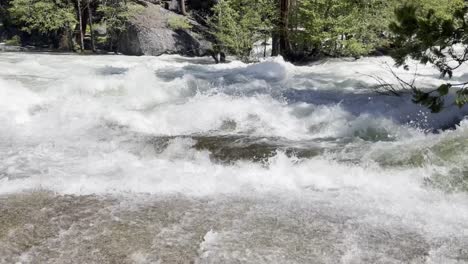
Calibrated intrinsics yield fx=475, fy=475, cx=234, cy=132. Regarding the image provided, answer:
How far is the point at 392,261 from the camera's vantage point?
3154 millimetres

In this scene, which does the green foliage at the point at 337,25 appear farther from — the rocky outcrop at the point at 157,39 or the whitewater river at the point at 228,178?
the whitewater river at the point at 228,178

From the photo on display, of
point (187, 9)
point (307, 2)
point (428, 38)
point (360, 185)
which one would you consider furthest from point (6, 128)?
point (187, 9)

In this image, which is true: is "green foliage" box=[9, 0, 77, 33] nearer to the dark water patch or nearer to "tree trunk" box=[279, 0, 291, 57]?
the dark water patch

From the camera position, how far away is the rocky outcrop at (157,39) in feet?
63.8

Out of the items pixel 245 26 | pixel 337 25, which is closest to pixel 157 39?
pixel 245 26

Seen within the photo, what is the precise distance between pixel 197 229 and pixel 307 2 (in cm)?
1240

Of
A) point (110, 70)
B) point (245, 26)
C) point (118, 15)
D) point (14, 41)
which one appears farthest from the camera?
point (14, 41)

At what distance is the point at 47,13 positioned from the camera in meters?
22.0

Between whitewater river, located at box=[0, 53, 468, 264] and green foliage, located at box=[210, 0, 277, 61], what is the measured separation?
7.32m

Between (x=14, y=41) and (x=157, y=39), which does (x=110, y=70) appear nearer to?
(x=157, y=39)

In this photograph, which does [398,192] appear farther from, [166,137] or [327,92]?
[327,92]

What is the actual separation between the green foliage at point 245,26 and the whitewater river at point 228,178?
24.0ft

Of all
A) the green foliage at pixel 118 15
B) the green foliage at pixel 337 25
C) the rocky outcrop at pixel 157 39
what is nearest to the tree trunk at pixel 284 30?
the green foliage at pixel 337 25

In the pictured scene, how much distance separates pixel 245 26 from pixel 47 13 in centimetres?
1074
